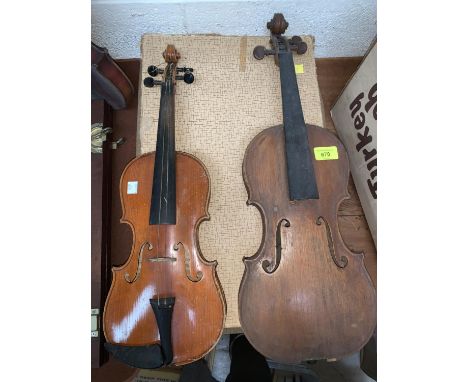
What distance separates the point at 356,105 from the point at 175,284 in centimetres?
124

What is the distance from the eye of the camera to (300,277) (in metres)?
1.12

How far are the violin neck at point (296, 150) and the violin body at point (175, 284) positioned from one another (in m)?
0.35

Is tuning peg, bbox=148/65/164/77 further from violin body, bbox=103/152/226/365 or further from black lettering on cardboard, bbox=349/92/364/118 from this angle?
black lettering on cardboard, bbox=349/92/364/118

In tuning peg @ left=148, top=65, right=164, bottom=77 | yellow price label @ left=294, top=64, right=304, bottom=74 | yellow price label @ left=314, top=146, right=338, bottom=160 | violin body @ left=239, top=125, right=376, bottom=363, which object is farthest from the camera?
yellow price label @ left=294, top=64, right=304, bottom=74

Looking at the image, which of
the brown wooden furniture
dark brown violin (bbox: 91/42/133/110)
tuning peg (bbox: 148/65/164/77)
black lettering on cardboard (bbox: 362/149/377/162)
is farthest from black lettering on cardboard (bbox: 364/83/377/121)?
the brown wooden furniture

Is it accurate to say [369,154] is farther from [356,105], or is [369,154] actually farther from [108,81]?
[108,81]

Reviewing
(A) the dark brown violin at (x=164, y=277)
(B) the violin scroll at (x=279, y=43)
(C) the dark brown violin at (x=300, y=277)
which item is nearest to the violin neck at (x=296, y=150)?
(C) the dark brown violin at (x=300, y=277)

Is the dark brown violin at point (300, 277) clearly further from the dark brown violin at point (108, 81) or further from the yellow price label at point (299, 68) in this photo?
the dark brown violin at point (108, 81)

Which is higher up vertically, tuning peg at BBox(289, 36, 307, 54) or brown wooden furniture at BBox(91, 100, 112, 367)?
tuning peg at BBox(289, 36, 307, 54)

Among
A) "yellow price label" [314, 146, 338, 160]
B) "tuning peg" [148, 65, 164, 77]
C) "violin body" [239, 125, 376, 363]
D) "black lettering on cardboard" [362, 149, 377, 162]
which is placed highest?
"tuning peg" [148, 65, 164, 77]

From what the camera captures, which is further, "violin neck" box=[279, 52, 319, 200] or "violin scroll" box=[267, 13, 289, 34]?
"violin scroll" box=[267, 13, 289, 34]

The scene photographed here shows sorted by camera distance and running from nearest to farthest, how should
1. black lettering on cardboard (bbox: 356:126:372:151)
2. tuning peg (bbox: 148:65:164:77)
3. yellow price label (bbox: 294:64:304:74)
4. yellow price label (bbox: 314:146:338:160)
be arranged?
yellow price label (bbox: 314:146:338:160) < tuning peg (bbox: 148:65:164:77) < black lettering on cardboard (bbox: 356:126:372:151) < yellow price label (bbox: 294:64:304:74)

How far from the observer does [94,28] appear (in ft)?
5.36

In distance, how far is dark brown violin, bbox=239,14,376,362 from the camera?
111cm
